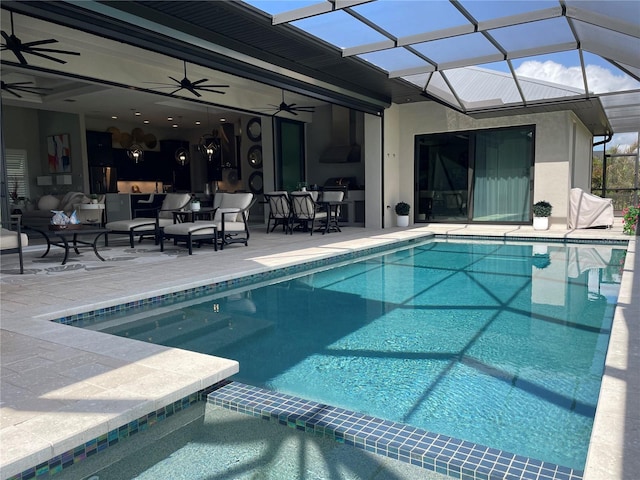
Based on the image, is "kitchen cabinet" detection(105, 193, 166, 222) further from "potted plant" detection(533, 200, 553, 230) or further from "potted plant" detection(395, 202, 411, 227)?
"potted plant" detection(533, 200, 553, 230)

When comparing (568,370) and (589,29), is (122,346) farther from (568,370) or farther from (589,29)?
(589,29)

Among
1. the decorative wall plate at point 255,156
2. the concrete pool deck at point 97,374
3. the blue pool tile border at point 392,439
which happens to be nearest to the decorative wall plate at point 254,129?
the decorative wall plate at point 255,156

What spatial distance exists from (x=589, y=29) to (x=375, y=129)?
5690 millimetres

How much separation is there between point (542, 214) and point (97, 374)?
10171 mm

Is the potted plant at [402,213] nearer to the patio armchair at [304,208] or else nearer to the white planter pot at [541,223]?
the patio armchair at [304,208]

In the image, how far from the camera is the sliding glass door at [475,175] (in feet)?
37.2

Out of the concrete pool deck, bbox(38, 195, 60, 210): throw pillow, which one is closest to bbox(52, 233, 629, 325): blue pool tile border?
the concrete pool deck

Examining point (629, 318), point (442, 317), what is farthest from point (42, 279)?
point (629, 318)

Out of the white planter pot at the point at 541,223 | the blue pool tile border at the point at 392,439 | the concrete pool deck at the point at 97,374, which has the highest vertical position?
the white planter pot at the point at 541,223

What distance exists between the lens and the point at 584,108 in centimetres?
1023

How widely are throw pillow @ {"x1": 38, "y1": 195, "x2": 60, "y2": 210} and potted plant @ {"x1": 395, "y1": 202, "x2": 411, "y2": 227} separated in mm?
8042

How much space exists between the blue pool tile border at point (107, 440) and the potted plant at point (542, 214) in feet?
32.3

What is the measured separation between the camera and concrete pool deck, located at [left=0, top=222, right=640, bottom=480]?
1812 mm

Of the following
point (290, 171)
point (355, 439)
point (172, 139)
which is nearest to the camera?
point (355, 439)
